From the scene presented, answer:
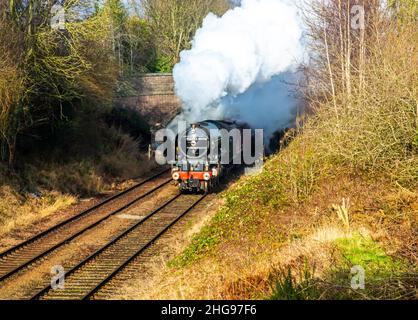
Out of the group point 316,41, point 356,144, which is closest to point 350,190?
point 356,144

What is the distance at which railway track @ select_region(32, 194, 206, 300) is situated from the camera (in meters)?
10.2

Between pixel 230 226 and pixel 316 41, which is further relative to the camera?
pixel 316 41

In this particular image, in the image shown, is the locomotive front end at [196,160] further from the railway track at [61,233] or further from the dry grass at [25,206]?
the dry grass at [25,206]

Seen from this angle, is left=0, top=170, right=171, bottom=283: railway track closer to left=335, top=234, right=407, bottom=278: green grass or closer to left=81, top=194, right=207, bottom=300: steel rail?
left=81, top=194, right=207, bottom=300: steel rail

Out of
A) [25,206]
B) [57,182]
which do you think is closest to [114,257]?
[25,206]

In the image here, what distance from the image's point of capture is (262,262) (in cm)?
892

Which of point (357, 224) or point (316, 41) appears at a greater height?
point (316, 41)

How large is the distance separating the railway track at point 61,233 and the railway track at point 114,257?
1.24 metres

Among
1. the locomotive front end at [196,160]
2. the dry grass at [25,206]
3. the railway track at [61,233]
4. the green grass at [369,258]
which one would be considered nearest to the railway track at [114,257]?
the railway track at [61,233]

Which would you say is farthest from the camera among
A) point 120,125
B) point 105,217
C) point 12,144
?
point 120,125

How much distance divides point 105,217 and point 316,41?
12.5 meters

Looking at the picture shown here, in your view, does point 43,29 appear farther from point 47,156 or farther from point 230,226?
point 230,226

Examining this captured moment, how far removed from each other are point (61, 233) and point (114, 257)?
9.24 feet

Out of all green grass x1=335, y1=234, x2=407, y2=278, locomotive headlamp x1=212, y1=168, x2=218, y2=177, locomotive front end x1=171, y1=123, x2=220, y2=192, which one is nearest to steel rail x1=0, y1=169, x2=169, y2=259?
locomotive front end x1=171, y1=123, x2=220, y2=192
